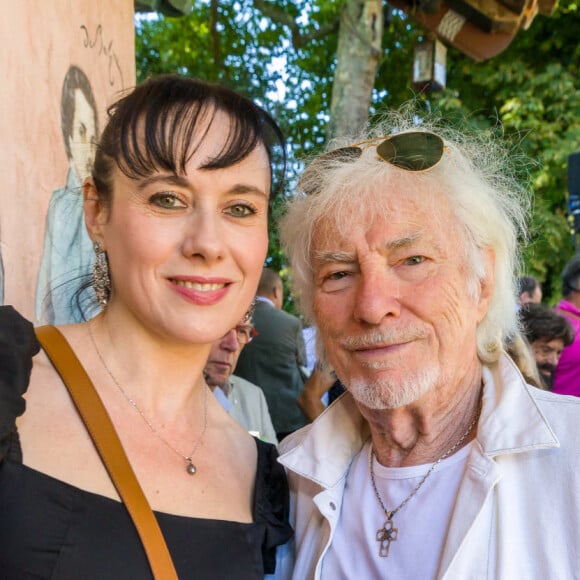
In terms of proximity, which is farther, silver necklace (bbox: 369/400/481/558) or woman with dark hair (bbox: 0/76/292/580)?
silver necklace (bbox: 369/400/481/558)

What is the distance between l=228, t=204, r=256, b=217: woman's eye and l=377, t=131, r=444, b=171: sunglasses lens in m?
0.47

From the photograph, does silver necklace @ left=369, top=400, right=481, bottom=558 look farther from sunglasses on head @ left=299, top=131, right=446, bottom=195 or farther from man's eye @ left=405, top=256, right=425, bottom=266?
sunglasses on head @ left=299, top=131, right=446, bottom=195

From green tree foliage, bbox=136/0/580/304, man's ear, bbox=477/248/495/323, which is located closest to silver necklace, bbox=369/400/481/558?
man's ear, bbox=477/248/495/323

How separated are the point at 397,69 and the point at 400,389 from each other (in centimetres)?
1281

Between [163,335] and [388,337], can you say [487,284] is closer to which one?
[388,337]

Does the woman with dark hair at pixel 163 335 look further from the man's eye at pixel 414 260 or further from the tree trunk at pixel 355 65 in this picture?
the tree trunk at pixel 355 65

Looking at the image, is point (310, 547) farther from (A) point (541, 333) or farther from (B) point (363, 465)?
(A) point (541, 333)

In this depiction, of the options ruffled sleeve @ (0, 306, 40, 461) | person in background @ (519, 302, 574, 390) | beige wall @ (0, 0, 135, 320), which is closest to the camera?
ruffled sleeve @ (0, 306, 40, 461)

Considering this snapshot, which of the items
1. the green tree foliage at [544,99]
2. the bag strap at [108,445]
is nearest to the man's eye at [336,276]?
the bag strap at [108,445]

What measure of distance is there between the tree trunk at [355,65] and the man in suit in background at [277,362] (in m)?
2.35

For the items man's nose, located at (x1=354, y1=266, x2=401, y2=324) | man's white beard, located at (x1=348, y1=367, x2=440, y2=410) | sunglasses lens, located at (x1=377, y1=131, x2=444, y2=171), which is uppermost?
sunglasses lens, located at (x1=377, y1=131, x2=444, y2=171)

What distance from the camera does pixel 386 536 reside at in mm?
2166

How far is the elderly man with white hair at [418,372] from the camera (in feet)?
6.57

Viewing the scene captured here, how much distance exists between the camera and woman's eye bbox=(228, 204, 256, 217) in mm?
2150
